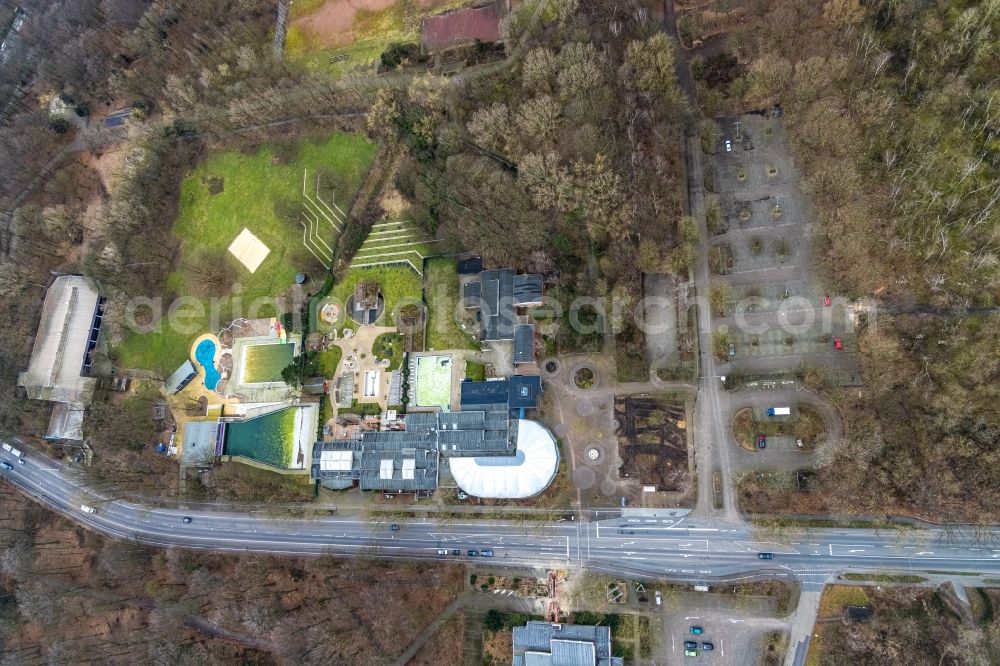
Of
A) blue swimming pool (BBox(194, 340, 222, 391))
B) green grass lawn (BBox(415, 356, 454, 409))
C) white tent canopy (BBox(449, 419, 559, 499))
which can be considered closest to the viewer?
white tent canopy (BBox(449, 419, 559, 499))

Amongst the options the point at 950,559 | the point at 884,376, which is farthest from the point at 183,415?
the point at 950,559

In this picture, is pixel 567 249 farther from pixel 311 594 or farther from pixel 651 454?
pixel 311 594

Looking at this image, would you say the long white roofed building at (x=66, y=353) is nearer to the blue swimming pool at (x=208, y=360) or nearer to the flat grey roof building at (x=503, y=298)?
the blue swimming pool at (x=208, y=360)

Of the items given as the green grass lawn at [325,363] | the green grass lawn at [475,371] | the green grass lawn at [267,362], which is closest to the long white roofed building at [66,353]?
the green grass lawn at [267,362]

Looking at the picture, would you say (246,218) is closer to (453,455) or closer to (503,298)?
(503,298)

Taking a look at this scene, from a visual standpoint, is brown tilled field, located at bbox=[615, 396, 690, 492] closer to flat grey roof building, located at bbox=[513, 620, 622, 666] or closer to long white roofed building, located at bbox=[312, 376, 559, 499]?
long white roofed building, located at bbox=[312, 376, 559, 499]

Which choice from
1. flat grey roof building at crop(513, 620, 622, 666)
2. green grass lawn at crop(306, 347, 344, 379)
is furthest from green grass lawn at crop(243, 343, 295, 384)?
flat grey roof building at crop(513, 620, 622, 666)
